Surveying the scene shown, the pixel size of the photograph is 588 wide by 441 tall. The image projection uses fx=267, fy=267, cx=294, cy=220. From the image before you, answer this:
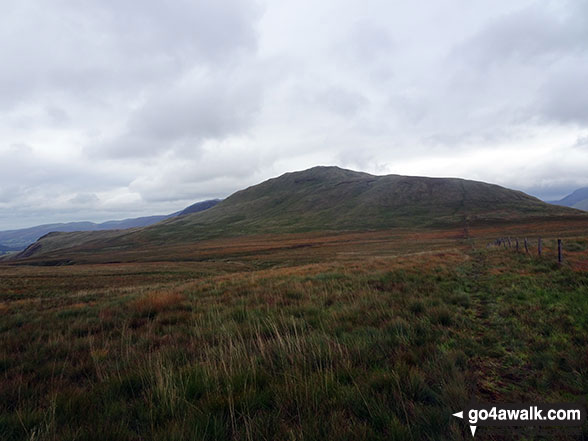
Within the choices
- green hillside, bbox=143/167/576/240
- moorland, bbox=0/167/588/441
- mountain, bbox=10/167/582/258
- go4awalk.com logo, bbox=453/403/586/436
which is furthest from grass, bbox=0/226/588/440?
green hillside, bbox=143/167/576/240

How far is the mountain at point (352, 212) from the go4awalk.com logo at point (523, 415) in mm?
103383

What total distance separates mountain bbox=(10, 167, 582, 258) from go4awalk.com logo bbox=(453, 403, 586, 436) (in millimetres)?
103383

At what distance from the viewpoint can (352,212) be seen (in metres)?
142

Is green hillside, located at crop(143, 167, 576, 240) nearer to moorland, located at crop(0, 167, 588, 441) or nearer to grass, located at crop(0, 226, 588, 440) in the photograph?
moorland, located at crop(0, 167, 588, 441)

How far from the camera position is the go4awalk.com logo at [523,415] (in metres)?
2.88

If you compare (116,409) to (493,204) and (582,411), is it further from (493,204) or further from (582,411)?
(493,204)

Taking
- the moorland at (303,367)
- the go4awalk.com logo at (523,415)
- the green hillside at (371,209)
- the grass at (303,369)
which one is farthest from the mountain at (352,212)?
the go4awalk.com logo at (523,415)

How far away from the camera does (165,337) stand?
19.7ft

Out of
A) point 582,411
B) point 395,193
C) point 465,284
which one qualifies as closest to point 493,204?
point 395,193

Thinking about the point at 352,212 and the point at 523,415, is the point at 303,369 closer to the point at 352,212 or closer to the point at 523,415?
the point at 523,415

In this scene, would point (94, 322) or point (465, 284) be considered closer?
point (94, 322)

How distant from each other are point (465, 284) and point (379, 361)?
25.8 feet

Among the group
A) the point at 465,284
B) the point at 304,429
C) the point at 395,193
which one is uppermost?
the point at 395,193

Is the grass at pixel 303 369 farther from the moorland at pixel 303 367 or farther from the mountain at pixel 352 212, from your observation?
the mountain at pixel 352 212
